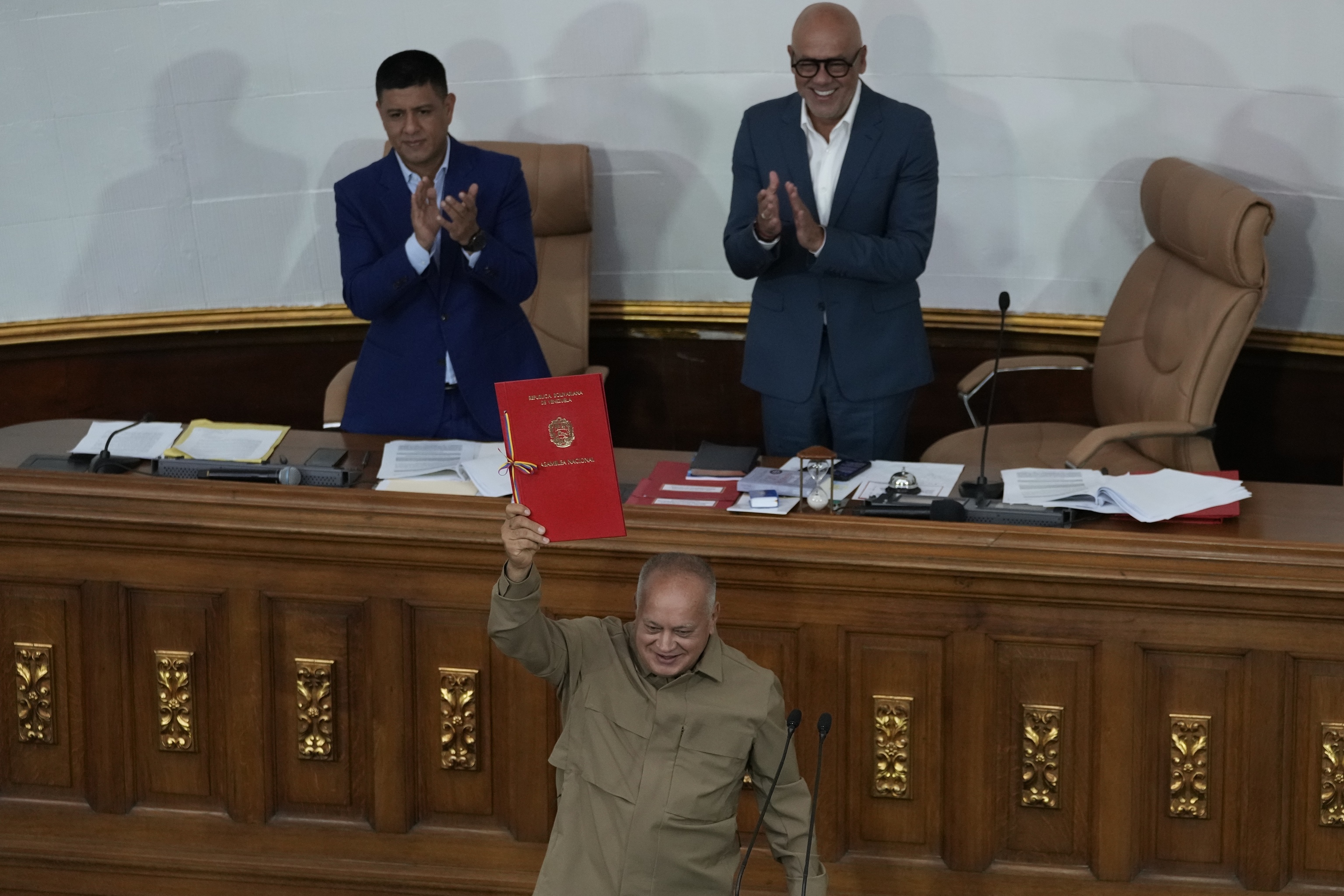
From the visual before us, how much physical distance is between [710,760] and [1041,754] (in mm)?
731

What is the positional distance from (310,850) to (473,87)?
2.63m

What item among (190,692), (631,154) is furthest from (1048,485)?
(631,154)

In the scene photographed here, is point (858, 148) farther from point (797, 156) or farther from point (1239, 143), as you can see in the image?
point (1239, 143)

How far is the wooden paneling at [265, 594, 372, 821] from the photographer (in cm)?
308

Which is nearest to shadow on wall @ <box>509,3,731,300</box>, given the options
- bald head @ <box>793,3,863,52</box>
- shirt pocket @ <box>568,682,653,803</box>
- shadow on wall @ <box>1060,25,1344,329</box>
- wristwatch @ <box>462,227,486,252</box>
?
shadow on wall @ <box>1060,25,1344,329</box>

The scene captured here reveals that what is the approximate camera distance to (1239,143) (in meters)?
4.65

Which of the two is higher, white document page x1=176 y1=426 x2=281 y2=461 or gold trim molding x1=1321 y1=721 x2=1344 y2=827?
white document page x1=176 y1=426 x2=281 y2=461

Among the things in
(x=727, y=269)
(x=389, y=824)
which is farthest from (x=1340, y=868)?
(x=727, y=269)

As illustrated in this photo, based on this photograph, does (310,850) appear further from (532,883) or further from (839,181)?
(839,181)

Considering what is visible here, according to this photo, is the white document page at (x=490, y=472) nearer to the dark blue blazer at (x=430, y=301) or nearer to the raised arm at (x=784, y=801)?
the dark blue blazer at (x=430, y=301)

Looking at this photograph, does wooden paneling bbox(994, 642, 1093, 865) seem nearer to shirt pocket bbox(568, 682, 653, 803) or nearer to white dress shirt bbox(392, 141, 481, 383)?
shirt pocket bbox(568, 682, 653, 803)

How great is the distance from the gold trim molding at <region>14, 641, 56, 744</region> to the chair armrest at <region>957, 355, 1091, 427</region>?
2343 millimetres

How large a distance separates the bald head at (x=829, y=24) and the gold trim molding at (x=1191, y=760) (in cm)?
166

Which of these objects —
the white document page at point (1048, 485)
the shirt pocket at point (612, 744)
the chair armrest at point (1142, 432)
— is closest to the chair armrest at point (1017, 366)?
the chair armrest at point (1142, 432)
